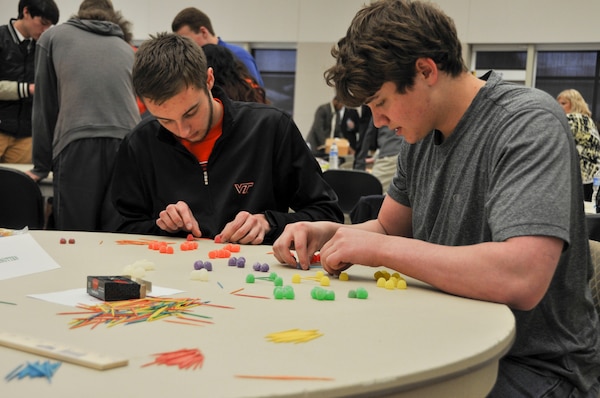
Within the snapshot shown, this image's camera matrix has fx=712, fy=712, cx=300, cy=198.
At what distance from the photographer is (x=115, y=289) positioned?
1.35 metres

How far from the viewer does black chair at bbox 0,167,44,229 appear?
3.47 metres

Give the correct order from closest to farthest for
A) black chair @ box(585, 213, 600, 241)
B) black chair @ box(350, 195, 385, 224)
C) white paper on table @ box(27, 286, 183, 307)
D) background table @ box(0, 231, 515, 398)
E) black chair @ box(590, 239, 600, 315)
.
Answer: background table @ box(0, 231, 515, 398) < white paper on table @ box(27, 286, 183, 307) < black chair @ box(590, 239, 600, 315) < black chair @ box(585, 213, 600, 241) < black chair @ box(350, 195, 385, 224)

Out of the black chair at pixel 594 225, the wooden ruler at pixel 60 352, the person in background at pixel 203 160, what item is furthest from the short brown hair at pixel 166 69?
the black chair at pixel 594 225

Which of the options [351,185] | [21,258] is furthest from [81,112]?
[21,258]

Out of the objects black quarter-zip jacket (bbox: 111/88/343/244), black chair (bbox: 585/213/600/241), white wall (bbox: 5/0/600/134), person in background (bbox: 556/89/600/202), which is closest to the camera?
black quarter-zip jacket (bbox: 111/88/343/244)

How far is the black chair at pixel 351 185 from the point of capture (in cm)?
527

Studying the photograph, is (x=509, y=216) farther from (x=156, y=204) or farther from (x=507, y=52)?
(x=507, y=52)

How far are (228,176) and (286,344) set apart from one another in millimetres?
1356

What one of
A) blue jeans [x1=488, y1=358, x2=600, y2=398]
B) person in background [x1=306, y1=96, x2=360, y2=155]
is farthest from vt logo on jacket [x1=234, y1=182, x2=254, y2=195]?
person in background [x1=306, y1=96, x2=360, y2=155]

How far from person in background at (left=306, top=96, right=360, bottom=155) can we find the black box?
767cm

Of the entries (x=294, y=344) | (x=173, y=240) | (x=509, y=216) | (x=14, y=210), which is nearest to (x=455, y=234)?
(x=509, y=216)

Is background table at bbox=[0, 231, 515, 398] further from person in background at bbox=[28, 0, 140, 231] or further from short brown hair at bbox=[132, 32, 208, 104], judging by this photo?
person in background at bbox=[28, 0, 140, 231]

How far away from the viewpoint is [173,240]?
7.02 ft

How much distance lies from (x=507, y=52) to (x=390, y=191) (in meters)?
8.26
